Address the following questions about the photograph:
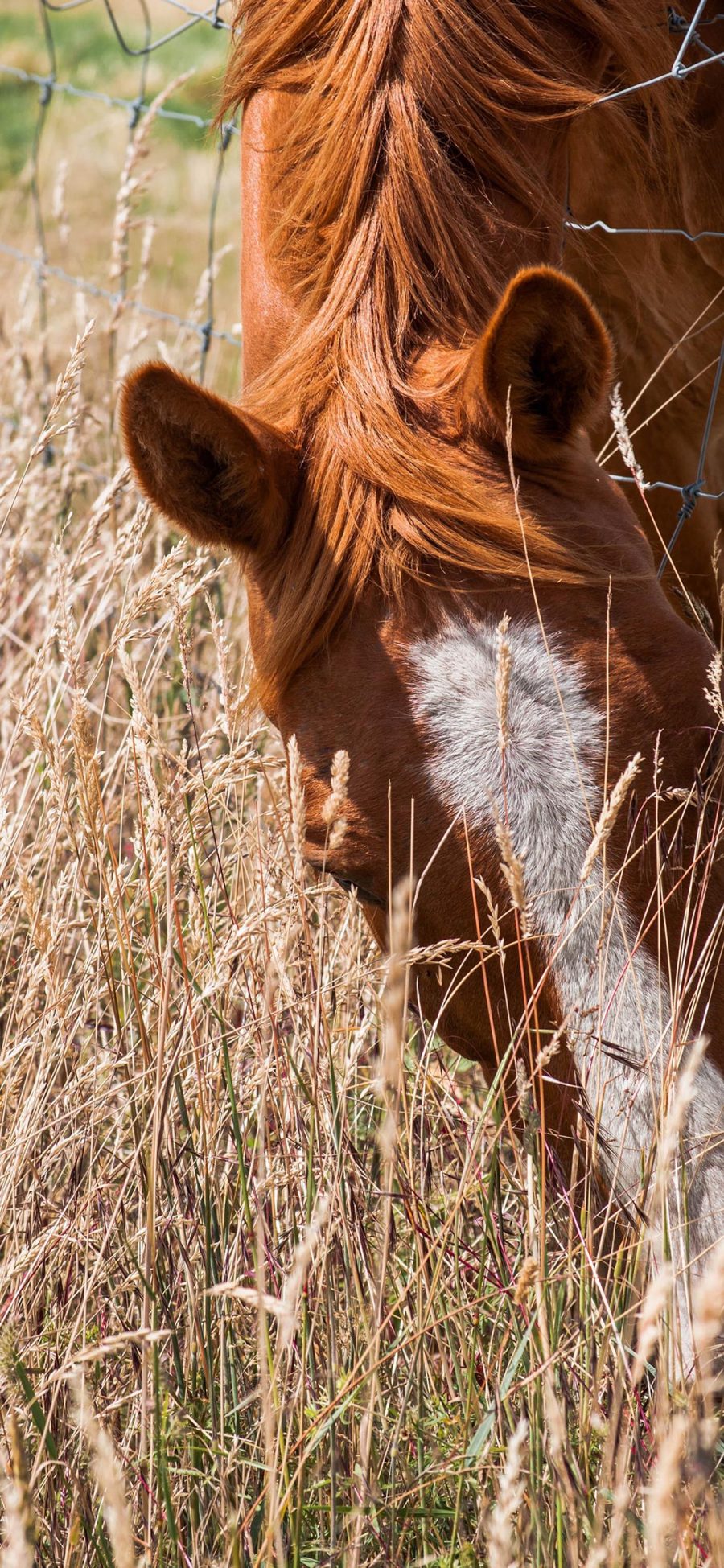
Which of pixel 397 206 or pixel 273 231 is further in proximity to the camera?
pixel 273 231

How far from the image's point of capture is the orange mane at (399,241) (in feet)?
5.23

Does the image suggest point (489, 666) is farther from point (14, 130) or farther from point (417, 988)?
point (14, 130)

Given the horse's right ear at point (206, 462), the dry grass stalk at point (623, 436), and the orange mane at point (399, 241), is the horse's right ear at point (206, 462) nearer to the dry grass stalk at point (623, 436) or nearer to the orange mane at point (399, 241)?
the orange mane at point (399, 241)

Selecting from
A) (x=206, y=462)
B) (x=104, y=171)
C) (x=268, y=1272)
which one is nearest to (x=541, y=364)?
(x=206, y=462)

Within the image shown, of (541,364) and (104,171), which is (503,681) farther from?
(104,171)

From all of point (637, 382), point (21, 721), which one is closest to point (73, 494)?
point (637, 382)

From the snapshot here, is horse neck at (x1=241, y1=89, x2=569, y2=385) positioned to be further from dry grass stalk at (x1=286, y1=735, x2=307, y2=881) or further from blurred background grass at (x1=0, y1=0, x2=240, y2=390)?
blurred background grass at (x1=0, y1=0, x2=240, y2=390)

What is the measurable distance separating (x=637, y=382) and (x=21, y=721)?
156cm

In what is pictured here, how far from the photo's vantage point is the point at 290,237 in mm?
1919

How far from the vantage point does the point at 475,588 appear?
5.13 ft

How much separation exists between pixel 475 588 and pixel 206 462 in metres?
0.40

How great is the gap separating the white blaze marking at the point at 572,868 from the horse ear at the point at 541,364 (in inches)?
11.2

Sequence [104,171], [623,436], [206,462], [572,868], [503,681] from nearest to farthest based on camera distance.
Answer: [503,681] < [572,868] < [206,462] < [623,436] < [104,171]

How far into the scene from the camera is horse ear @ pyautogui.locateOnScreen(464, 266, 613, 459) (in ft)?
4.75
